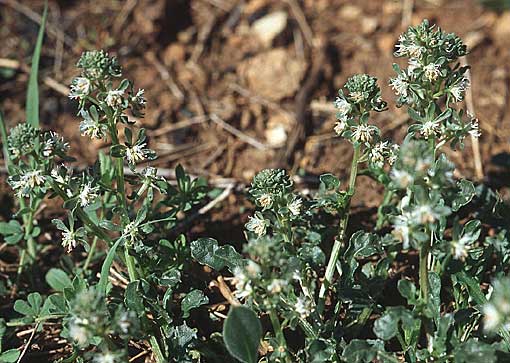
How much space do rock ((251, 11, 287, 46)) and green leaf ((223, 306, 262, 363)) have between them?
11.9 ft

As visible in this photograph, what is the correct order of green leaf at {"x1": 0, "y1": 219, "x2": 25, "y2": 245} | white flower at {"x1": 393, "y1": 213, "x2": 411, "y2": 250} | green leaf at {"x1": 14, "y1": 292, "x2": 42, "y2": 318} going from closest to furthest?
white flower at {"x1": 393, "y1": 213, "x2": 411, "y2": 250} → green leaf at {"x1": 14, "y1": 292, "x2": 42, "y2": 318} → green leaf at {"x1": 0, "y1": 219, "x2": 25, "y2": 245}

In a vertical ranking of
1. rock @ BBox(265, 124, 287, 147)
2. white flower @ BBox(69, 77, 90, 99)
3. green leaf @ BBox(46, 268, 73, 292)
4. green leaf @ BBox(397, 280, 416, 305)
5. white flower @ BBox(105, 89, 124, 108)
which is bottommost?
green leaf @ BBox(397, 280, 416, 305)

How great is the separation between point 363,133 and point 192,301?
42.5 inches

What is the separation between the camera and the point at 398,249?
11.4 ft

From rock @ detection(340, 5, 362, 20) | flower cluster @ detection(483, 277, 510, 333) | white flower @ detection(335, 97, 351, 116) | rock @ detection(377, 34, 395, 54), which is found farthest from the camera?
rock @ detection(340, 5, 362, 20)

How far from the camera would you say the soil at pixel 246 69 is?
522 cm

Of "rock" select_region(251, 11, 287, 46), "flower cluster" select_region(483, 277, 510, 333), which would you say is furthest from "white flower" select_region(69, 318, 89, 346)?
"rock" select_region(251, 11, 287, 46)

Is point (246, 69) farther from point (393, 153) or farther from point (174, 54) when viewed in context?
point (393, 153)

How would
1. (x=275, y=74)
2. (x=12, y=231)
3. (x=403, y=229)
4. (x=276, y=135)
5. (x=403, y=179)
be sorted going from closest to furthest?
1. (x=403, y=179)
2. (x=403, y=229)
3. (x=12, y=231)
4. (x=276, y=135)
5. (x=275, y=74)

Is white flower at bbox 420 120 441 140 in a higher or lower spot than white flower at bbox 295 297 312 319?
higher

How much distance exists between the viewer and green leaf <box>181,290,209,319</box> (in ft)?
10.8

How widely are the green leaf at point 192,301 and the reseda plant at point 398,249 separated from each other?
1.12 feet

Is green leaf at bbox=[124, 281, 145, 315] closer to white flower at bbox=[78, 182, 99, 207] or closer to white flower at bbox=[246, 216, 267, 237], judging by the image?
white flower at bbox=[78, 182, 99, 207]

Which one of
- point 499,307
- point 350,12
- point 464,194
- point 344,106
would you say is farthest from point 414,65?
point 350,12
